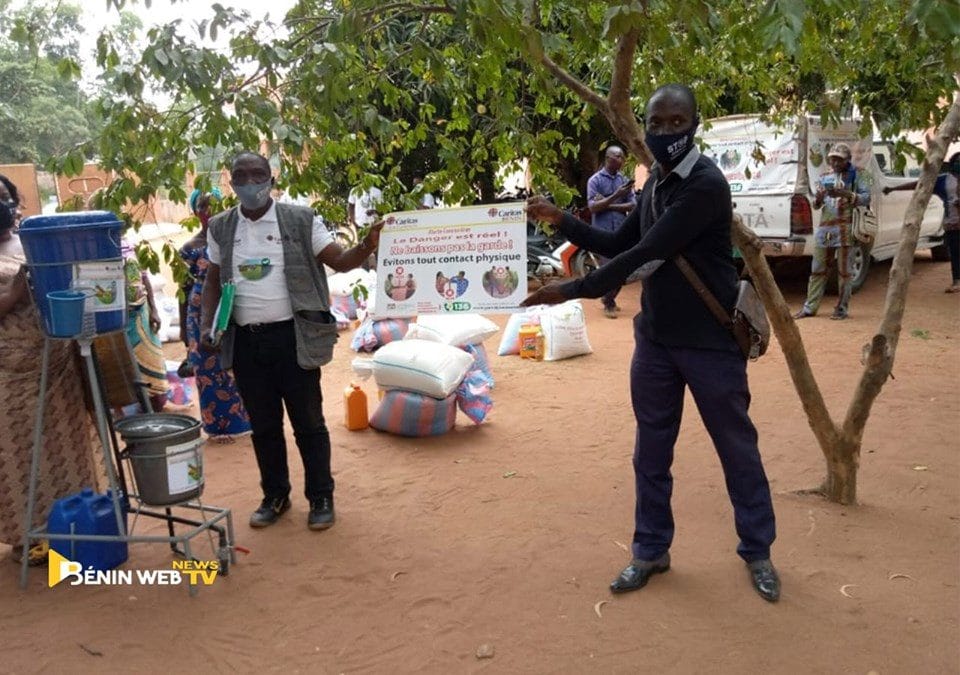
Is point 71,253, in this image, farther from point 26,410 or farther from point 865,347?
point 865,347

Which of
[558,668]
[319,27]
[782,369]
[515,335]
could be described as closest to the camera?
[558,668]

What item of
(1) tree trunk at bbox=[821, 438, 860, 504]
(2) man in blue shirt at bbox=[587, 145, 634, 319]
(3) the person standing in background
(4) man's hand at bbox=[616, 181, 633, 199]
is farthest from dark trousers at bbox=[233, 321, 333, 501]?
(3) the person standing in background

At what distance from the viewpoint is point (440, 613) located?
3.17 metres

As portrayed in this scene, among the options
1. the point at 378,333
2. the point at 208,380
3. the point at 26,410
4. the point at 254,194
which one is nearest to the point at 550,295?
the point at 254,194

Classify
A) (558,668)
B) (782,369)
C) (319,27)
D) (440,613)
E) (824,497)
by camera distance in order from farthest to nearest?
(782,369) → (824,497) → (319,27) → (440,613) → (558,668)

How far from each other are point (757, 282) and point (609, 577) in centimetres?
153

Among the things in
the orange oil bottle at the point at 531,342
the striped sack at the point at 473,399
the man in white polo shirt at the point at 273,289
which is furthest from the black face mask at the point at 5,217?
the orange oil bottle at the point at 531,342

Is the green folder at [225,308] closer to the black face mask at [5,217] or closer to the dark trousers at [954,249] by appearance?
the black face mask at [5,217]

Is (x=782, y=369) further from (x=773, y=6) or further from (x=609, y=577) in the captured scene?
(x=773, y=6)

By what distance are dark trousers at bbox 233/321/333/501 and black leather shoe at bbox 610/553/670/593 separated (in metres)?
1.54

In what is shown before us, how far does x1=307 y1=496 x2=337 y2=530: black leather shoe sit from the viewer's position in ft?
12.9

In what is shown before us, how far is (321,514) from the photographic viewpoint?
3.98 m

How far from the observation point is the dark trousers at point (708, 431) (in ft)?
9.91

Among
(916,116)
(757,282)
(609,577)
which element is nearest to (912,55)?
(916,116)
